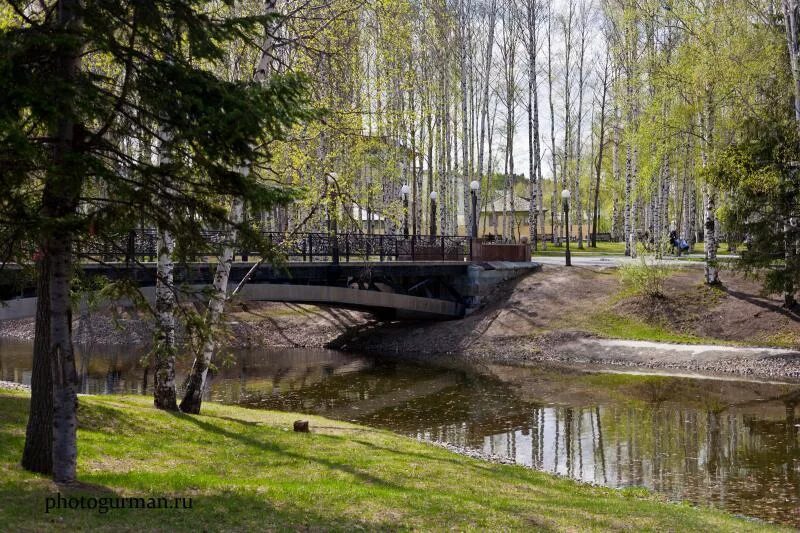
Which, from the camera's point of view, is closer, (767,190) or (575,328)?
(767,190)

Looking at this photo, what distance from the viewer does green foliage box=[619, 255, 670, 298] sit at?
2792cm

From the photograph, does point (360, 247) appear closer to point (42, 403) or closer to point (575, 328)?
point (575, 328)

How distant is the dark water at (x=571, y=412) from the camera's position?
12055 millimetres

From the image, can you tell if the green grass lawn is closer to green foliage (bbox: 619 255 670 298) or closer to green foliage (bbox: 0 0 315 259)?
green foliage (bbox: 0 0 315 259)

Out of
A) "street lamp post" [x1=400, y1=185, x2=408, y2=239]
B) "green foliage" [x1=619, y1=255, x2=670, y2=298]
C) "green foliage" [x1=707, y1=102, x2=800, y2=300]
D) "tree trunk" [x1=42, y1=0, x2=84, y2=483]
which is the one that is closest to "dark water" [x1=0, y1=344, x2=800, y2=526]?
"green foliage" [x1=707, y1=102, x2=800, y2=300]

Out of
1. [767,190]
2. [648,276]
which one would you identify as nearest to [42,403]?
[767,190]

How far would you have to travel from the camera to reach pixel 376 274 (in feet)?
91.9

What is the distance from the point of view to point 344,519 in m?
6.77

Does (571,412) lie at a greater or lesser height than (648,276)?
lesser

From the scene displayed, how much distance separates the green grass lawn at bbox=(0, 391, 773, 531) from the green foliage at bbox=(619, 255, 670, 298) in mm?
17399

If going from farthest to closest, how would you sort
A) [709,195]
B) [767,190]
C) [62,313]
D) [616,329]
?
[709,195] → [616,329] → [767,190] → [62,313]

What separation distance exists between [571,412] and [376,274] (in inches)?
473

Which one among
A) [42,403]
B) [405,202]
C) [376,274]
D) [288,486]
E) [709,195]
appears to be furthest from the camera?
[405,202]

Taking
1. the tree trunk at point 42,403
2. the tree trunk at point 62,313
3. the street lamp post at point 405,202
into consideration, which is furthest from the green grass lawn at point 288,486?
the street lamp post at point 405,202
